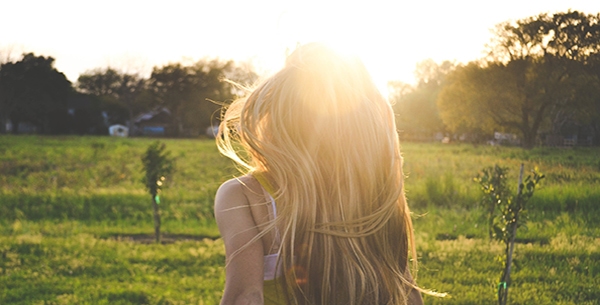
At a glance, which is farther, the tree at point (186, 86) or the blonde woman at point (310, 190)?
the tree at point (186, 86)

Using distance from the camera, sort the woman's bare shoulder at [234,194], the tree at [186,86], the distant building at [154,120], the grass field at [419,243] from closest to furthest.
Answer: the woman's bare shoulder at [234,194], the grass field at [419,243], the tree at [186,86], the distant building at [154,120]

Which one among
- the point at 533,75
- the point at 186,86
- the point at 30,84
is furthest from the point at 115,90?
the point at 533,75

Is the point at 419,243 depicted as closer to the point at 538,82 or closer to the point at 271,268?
the point at 538,82

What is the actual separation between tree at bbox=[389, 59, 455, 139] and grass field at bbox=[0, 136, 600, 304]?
52 cm

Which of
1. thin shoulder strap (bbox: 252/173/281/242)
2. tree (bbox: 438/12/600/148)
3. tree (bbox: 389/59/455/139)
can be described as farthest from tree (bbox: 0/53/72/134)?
thin shoulder strap (bbox: 252/173/281/242)

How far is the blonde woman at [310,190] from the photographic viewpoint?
1731mm

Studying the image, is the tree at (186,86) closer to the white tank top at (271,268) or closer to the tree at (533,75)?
the tree at (533,75)

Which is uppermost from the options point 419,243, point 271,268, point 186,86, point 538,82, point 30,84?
point 186,86

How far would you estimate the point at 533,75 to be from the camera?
247 inches

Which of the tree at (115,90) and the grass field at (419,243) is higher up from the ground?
the tree at (115,90)

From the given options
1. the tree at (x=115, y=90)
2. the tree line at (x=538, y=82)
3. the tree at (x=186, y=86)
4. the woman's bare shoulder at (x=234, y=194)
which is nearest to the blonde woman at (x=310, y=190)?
the woman's bare shoulder at (x=234, y=194)

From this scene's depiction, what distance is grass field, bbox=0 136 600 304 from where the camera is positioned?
6316 mm

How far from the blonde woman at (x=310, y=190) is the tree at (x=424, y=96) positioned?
183 inches

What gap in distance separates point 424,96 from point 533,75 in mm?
2661
